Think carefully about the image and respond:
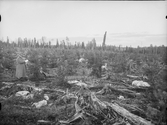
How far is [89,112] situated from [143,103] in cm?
255

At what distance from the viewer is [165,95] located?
3521 mm

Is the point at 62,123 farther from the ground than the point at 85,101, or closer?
closer

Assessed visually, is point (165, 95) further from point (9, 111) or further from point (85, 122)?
point (9, 111)

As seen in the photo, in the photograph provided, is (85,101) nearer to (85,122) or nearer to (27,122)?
(85,122)

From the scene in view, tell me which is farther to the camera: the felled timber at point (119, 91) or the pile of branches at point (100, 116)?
the felled timber at point (119, 91)

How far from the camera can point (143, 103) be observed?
5.14 m

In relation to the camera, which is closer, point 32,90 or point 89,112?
point 89,112

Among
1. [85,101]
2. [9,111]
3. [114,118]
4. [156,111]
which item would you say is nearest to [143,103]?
[156,111]

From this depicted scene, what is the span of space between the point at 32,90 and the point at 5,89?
1.32 meters

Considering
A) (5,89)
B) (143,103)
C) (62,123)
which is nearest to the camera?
(62,123)

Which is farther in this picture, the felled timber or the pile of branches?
the felled timber

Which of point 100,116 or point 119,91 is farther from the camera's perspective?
point 119,91

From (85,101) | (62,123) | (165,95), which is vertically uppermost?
(165,95)

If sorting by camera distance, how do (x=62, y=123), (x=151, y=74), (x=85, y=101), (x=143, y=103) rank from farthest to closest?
(x=151, y=74) < (x=143, y=103) < (x=85, y=101) < (x=62, y=123)
